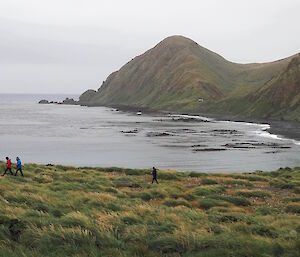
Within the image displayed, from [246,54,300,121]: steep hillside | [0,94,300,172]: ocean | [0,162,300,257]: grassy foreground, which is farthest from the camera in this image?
[246,54,300,121]: steep hillside

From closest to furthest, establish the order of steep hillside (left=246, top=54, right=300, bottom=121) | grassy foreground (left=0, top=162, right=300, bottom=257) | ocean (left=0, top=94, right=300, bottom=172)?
grassy foreground (left=0, top=162, right=300, bottom=257) < ocean (left=0, top=94, right=300, bottom=172) < steep hillside (left=246, top=54, right=300, bottom=121)

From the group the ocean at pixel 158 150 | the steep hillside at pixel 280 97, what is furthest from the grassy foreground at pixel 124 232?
the steep hillside at pixel 280 97

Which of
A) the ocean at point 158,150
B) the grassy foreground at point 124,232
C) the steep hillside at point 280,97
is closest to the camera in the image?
the grassy foreground at point 124,232

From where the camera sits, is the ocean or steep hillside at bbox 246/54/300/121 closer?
the ocean

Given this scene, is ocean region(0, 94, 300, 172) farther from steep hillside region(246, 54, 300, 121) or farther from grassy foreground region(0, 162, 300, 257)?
steep hillside region(246, 54, 300, 121)

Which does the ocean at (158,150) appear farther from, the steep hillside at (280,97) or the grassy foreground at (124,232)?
the steep hillside at (280,97)

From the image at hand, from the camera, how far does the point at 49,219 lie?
11578 mm

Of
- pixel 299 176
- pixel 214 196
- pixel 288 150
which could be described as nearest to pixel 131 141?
pixel 288 150

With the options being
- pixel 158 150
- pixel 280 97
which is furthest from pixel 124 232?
→ pixel 280 97

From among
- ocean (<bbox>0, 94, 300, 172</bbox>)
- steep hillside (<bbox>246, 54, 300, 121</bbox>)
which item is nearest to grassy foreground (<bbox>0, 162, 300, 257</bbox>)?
ocean (<bbox>0, 94, 300, 172</bbox>)

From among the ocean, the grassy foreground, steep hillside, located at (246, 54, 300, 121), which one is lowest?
the ocean

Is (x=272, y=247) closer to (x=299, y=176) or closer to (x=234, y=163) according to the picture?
(x=299, y=176)

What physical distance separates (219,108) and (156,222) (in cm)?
18852

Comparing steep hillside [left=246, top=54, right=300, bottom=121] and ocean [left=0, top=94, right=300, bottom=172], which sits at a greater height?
steep hillside [left=246, top=54, right=300, bottom=121]
